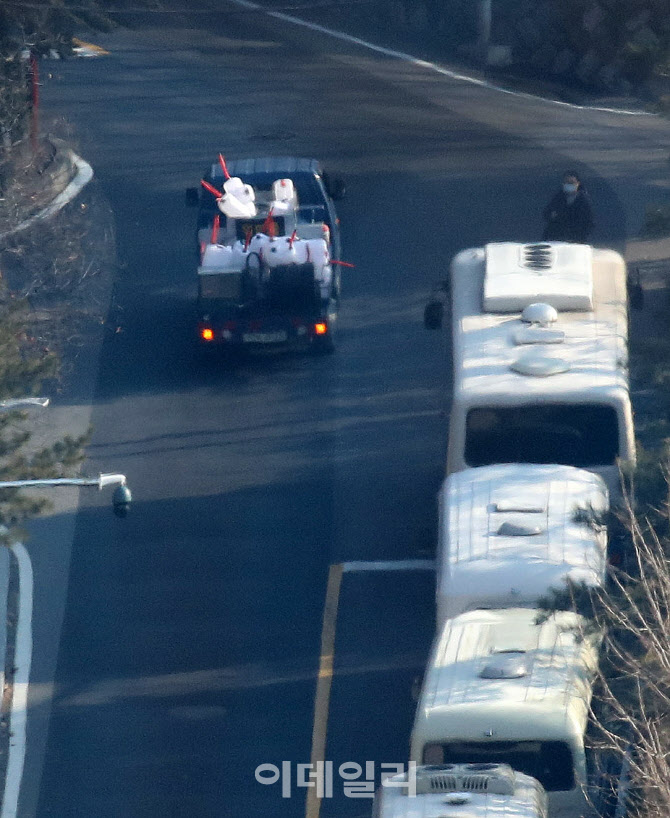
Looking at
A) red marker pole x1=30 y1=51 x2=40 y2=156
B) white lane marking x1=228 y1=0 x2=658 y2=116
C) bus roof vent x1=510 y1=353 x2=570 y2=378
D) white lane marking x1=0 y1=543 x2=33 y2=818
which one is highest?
bus roof vent x1=510 y1=353 x2=570 y2=378

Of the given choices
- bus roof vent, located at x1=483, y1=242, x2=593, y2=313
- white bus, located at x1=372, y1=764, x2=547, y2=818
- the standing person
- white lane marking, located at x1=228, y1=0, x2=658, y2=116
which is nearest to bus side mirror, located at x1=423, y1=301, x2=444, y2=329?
bus roof vent, located at x1=483, y1=242, x2=593, y2=313

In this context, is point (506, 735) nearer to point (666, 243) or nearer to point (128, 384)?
point (128, 384)

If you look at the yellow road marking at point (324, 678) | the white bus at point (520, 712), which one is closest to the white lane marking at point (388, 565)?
the yellow road marking at point (324, 678)

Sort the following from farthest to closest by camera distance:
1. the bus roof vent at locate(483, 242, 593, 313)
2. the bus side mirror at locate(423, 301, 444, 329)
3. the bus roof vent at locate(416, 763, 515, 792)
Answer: the bus side mirror at locate(423, 301, 444, 329) → the bus roof vent at locate(483, 242, 593, 313) → the bus roof vent at locate(416, 763, 515, 792)

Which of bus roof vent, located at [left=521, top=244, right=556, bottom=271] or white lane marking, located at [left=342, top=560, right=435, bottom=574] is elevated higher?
bus roof vent, located at [left=521, top=244, right=556, bottom=271]

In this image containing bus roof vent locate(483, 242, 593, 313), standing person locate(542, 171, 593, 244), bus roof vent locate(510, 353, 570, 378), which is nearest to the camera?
bus roof vent locate(510, 353, 570, 378)

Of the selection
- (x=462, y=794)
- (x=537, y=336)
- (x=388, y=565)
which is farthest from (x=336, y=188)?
(x=462, y=794)

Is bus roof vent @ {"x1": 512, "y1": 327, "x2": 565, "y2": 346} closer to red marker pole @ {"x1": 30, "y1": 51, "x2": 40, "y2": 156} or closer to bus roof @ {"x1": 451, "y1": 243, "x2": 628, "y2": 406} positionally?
bus roof @ {"x1": 451, "y1": 243, "x2": 628, "y2": 406}
